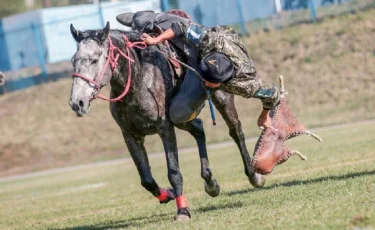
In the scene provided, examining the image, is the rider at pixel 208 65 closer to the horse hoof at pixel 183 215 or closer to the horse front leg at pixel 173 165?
the horse front leg at pixel 173 165

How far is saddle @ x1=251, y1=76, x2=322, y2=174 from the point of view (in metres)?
10.4

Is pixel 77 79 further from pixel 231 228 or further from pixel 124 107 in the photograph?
pixel 231 228

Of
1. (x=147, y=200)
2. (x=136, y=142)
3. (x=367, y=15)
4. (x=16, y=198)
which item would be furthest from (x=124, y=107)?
(x=367, y=15)

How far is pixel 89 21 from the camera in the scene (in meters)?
36.5

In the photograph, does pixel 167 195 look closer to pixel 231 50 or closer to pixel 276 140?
pixel 276 140

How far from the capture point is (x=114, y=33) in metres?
9.68

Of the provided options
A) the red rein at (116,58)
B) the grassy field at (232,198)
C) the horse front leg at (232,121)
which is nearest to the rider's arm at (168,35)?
the red rein at (116,58)

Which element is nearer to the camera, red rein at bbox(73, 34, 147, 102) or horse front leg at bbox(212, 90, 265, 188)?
red rein at bbox(73, 34, 147, 102)

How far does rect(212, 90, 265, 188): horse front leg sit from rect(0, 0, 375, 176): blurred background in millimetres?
16547

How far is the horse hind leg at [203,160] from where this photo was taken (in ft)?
34.7

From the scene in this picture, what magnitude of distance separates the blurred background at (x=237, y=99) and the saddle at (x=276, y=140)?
55.5 ft

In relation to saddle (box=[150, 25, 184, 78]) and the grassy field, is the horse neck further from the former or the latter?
the grassy field

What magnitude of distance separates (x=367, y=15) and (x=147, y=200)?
22.4 m

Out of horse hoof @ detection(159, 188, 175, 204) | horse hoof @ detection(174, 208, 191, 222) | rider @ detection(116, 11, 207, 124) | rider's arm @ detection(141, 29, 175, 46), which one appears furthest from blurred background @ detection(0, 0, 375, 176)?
horse hoof @ detection(174, 208, 191, 222)
